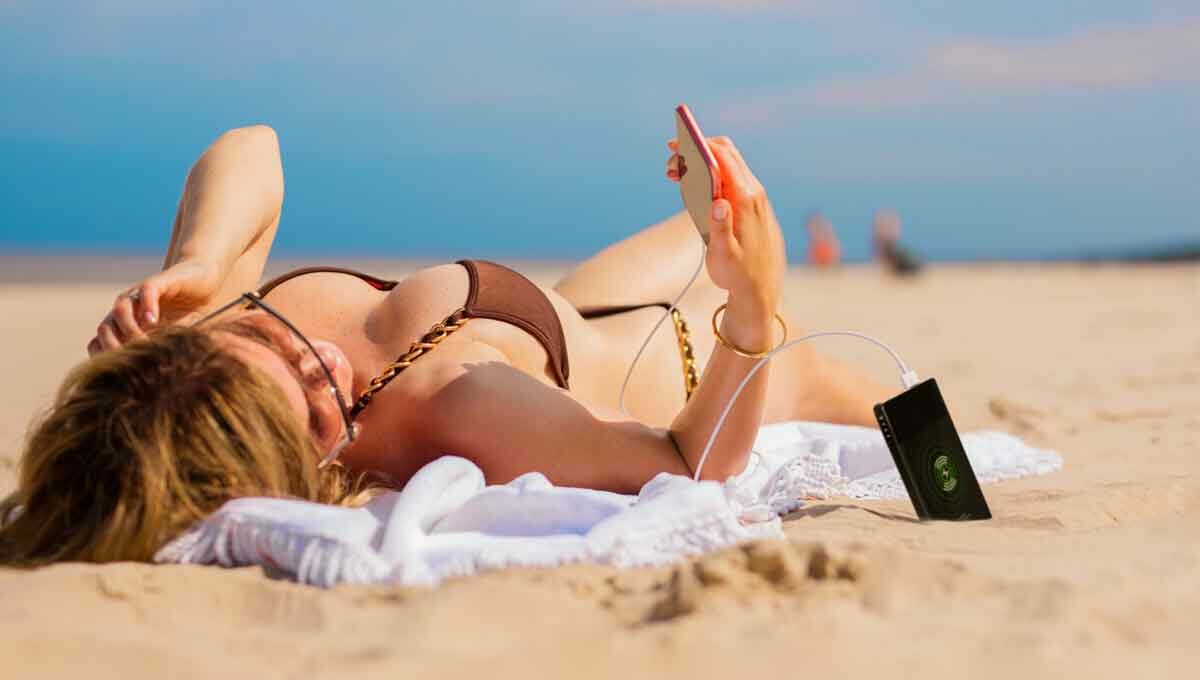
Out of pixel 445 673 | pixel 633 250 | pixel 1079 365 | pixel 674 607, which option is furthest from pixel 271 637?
pixel 1079 365

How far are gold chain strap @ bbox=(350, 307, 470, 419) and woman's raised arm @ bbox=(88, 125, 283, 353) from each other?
43cm

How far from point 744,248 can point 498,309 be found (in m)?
0.68

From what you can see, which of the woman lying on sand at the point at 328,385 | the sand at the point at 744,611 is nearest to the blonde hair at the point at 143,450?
the woman lying on sand at the point at 328,385

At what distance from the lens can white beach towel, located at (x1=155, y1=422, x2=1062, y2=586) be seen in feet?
6.48

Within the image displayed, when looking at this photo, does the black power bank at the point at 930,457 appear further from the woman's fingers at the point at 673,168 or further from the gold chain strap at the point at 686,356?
the gold chain strap at the point at 686,356

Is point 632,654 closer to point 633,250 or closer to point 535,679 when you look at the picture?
point 535,679

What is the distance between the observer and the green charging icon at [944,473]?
8.00 feet

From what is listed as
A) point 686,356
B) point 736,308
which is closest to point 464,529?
point 736,308

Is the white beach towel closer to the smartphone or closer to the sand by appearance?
the sand

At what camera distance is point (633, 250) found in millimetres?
3611

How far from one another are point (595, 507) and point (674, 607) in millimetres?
477

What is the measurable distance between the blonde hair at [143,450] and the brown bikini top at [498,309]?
15.8 inches

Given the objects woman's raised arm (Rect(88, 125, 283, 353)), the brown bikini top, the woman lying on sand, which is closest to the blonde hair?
the woman lying on sand

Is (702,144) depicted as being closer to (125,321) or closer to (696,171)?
(696,171)
